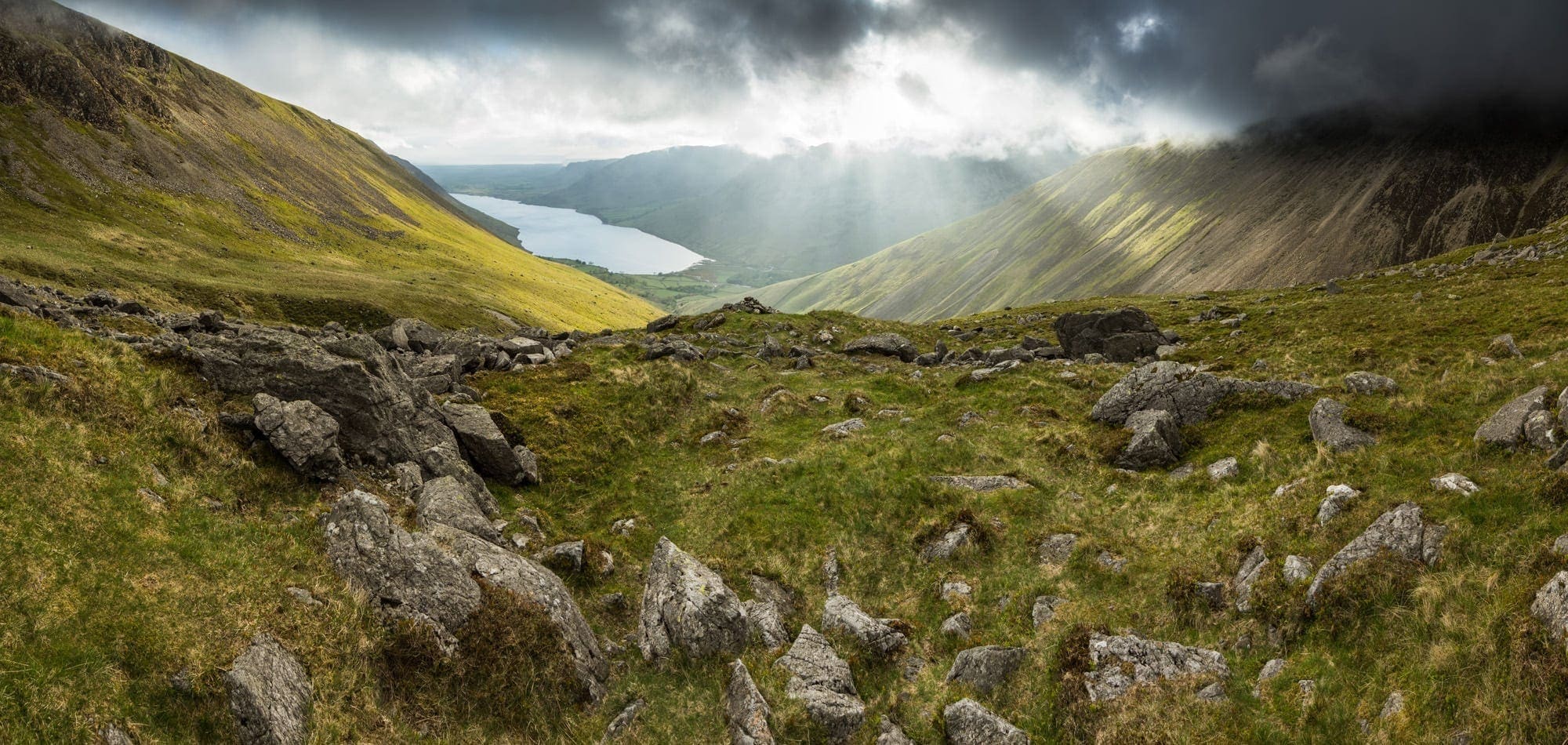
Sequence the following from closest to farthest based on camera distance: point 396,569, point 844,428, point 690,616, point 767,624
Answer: point 396,569 < point 690,616 < point 767,624 < point 844,428

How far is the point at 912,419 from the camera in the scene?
35.1m

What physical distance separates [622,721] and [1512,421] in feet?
76.9

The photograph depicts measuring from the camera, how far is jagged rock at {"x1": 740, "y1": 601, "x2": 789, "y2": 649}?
17562 mm

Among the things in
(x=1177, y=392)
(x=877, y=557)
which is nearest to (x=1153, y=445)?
(x=1177, y=392)

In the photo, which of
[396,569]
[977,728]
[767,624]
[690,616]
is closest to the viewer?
[977,728]

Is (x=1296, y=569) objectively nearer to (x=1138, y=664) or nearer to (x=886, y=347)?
(x=1138, y=664)

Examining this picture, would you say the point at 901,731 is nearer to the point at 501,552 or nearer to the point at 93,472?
the point at 501,552

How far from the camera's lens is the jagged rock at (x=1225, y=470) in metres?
22.2

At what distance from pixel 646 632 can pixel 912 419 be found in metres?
21.0

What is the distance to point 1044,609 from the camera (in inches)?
696

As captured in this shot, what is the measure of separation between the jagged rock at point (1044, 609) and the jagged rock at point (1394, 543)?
218 inches

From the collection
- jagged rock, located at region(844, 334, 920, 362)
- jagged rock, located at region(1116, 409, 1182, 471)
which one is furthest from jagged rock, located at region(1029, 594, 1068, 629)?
jagged rock, located at region(844, 334, 920, 362)

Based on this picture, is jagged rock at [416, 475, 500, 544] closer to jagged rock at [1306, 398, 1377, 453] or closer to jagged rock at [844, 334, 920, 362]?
jagged rock at [1306, 398, 1377, 453]

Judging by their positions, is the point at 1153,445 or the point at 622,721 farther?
the point at 1153,445
